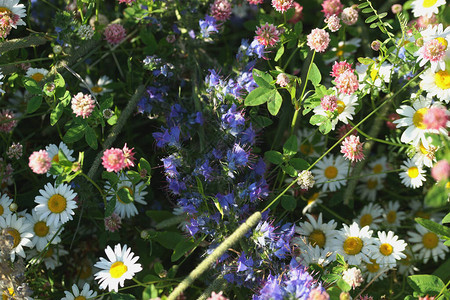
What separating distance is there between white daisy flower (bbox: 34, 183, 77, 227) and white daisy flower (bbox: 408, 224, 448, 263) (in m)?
1.26

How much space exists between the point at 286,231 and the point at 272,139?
54 centimetres

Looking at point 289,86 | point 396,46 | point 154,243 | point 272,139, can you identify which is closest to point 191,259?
point 154,243

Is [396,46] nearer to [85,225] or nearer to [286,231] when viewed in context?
[286,231]

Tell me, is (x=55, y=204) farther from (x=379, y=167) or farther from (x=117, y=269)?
(x=379, y=167)

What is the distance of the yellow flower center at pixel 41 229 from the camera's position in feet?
5.62

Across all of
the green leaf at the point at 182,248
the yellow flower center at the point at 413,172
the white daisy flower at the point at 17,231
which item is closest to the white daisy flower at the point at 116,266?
the green leaf at the point at 182,248

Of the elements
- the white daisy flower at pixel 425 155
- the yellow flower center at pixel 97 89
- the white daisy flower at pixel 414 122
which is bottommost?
the white daisy flower at pixel 425 155

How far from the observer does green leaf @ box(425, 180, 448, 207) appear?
4.25 feet

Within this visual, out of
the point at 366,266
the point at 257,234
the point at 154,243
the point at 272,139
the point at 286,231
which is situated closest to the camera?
the point at 257,234

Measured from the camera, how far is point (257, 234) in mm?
1544

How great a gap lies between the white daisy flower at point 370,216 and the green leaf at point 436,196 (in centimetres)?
56

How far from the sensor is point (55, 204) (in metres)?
1.65

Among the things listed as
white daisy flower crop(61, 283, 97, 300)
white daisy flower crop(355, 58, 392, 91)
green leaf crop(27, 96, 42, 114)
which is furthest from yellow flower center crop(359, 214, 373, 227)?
green leaf crop(27, 96, 42, 114)

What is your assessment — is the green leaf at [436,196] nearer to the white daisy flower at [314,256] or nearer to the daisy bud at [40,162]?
the white daisy flower at [314,256]
